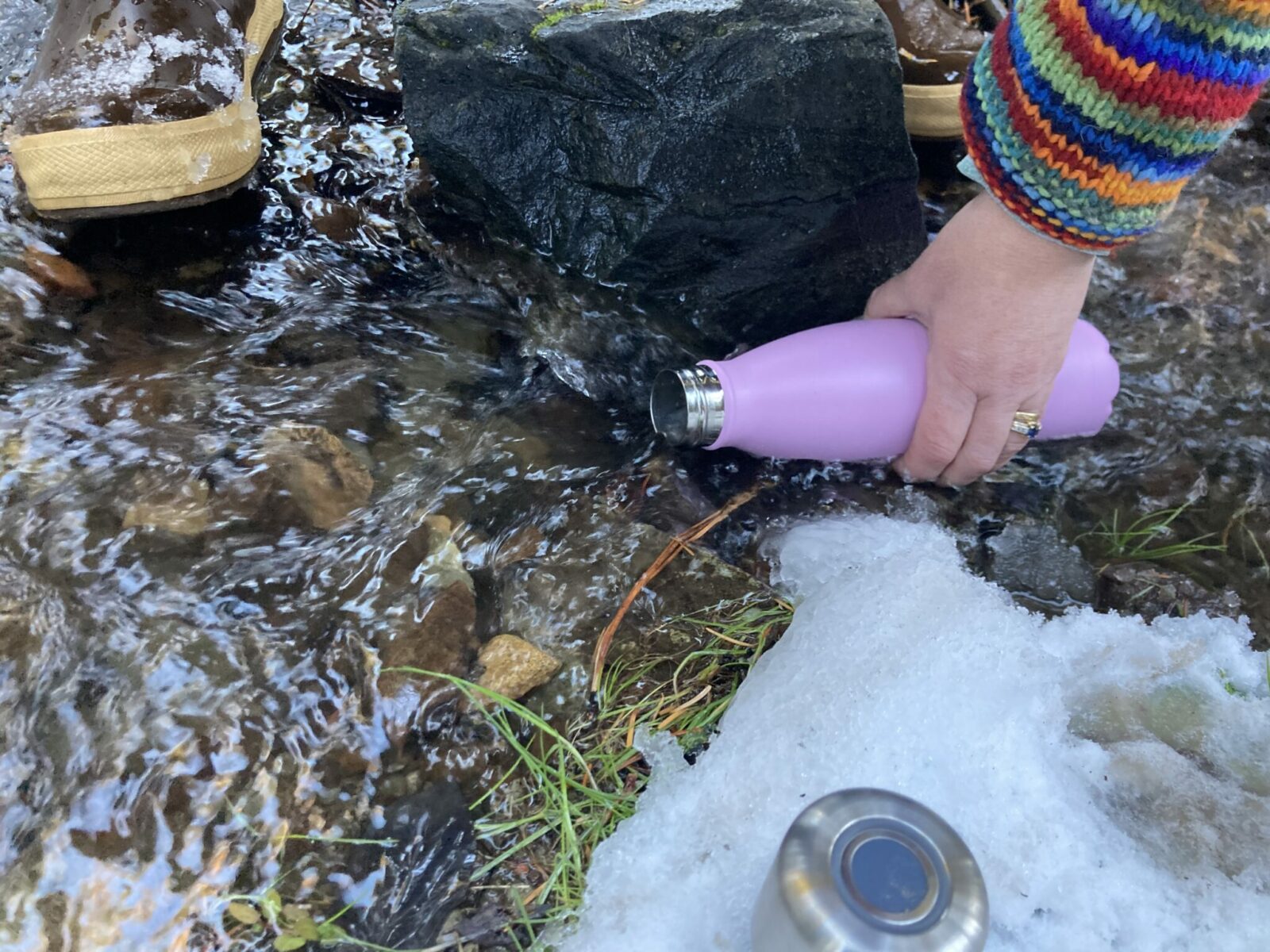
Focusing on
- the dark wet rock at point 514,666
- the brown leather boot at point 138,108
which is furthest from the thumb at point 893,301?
the brown leather boot at point 138,108

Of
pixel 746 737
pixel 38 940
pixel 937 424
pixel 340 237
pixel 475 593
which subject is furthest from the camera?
pixel 340 237

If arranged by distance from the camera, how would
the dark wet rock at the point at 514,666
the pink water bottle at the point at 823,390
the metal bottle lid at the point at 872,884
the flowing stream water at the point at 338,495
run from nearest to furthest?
the metal bottle lid at the point at 872,884
the flowing stream water at the point at 338,495
the dark wet rock at the point at 514,666
the pink water bottle at the point at 823,390

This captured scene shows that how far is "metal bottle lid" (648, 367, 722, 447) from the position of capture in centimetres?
173

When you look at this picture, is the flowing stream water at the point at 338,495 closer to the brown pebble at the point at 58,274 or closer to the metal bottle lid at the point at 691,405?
the brown pebble at the point at 58,274

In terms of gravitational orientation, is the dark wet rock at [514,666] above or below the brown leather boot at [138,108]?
below

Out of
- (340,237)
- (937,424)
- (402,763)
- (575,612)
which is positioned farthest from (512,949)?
(340,237)

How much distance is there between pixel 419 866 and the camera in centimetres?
134

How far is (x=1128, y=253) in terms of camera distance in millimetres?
2418

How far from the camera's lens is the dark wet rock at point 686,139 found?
1866 millimetres

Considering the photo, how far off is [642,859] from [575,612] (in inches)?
18.4

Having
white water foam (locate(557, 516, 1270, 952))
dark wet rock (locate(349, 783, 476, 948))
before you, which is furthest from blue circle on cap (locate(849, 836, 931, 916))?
dark wet rock (locate(349, 783, 476, 948))

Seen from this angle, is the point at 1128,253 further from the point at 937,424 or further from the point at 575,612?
the point at 575,612

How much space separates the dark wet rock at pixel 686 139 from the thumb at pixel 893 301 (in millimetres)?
189

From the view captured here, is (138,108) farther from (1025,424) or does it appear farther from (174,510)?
(1025,424)
